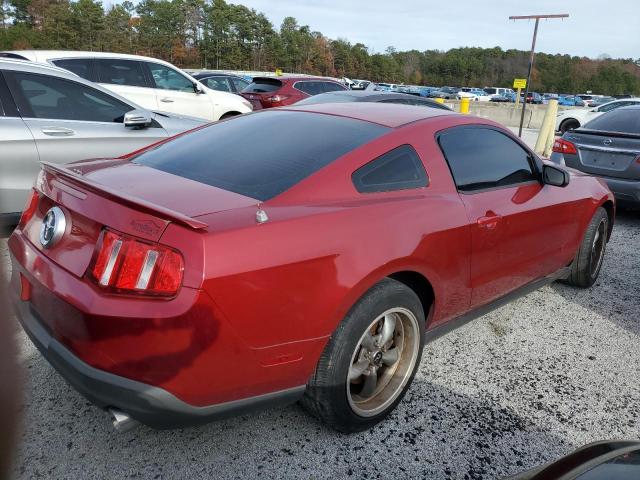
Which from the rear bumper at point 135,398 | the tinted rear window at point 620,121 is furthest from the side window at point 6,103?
the tinted rear window at point 620,121

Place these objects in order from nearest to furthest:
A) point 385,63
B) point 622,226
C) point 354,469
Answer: point 354,469, point 622,226, point 385,63

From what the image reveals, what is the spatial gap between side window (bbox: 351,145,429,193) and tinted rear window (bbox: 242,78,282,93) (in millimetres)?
10282

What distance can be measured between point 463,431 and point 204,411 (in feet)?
4.27

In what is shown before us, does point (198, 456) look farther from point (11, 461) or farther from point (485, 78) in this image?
point (485, 78)

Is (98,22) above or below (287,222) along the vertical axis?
above

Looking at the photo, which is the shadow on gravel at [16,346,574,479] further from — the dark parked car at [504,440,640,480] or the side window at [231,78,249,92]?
the side window at [231,78,249,92]

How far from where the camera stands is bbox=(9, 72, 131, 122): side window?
4.62m

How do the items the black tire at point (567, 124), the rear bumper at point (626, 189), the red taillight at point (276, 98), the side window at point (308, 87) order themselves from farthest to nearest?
the black tire at point (567, 124)
the side window at point (308, 87)
the red taillight at point (276, 98)
the rear bumper at point (626, 189)

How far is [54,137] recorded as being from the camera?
458 cm

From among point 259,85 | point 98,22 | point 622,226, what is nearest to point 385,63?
point 98,22

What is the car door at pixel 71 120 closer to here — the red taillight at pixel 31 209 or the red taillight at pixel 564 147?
→ the red taillight at pixel 31 209

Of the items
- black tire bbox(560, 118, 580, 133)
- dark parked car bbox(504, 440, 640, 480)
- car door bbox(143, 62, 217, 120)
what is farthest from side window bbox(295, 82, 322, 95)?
dark parked car bbox(504, 440, 640, 480)

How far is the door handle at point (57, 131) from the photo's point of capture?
15.0 ft

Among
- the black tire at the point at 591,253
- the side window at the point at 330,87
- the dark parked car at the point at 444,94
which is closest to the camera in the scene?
the black tire at the point at 591,253
